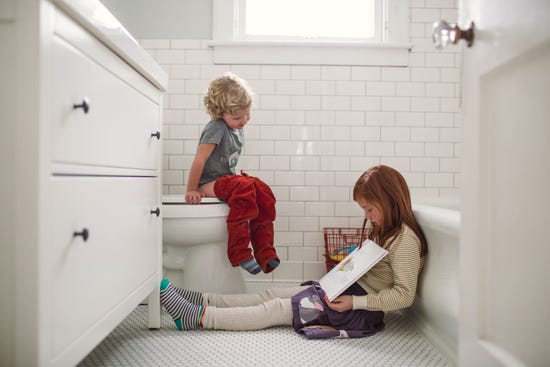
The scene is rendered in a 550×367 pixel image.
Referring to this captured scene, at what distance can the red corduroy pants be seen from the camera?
192cm

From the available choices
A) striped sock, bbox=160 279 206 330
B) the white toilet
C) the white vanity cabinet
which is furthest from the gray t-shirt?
the white vanity cabinet

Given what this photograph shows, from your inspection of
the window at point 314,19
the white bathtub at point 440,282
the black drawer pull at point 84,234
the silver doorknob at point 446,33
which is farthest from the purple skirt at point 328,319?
the window at point 314,19

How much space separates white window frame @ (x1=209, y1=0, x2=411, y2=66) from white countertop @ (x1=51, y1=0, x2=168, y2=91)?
3.30ft

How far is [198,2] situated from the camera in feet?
8.52

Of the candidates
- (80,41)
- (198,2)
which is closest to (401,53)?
(198,2)

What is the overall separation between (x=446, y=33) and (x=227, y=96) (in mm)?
1402

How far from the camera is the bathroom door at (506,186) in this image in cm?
72

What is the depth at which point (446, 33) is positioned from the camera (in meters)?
0.88

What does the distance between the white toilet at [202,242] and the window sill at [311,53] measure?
957 millimetres

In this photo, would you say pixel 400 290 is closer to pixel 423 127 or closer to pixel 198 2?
pixel 423 127

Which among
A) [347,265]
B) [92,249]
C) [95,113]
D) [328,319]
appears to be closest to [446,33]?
[95,113]

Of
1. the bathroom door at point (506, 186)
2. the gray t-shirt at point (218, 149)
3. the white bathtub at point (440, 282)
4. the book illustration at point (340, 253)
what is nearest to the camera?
the bathroom door at point (506, 186)

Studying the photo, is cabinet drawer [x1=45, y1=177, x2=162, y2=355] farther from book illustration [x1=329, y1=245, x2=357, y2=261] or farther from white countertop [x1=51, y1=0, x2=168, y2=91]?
book illustration [x1=329, y1=245, x2=357, y2=261]

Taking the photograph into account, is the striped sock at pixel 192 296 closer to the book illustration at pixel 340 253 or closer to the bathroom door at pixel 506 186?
the book illustration at pixel 340 253
